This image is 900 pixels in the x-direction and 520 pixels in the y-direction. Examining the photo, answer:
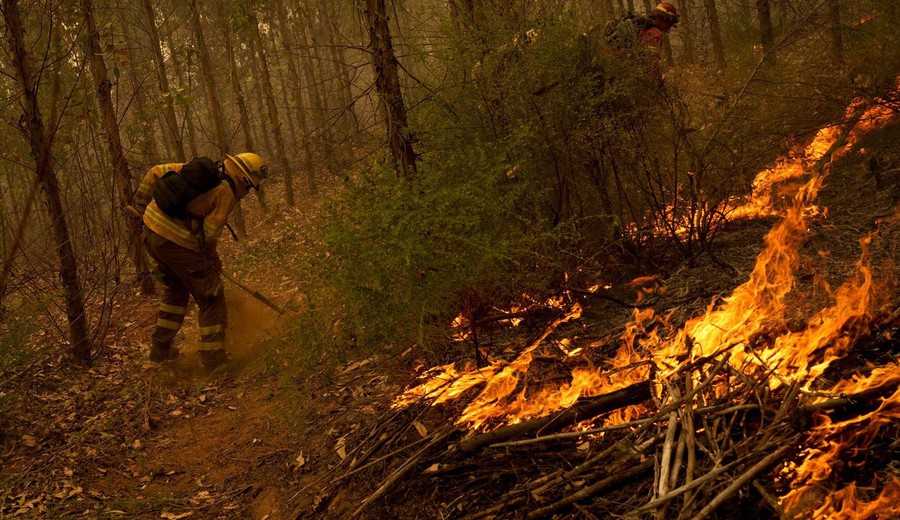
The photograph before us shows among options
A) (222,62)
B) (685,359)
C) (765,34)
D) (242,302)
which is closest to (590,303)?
(685,359)

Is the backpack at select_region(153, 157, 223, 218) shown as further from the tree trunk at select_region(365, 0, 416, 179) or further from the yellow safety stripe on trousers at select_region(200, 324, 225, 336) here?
the tree trunk at select_region(365, 0, 416, 179)

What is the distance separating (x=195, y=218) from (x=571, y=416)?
483 cm

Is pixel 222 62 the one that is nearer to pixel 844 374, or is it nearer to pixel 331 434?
pixel 331 434

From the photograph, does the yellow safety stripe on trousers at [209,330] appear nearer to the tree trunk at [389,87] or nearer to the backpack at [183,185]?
the backpack at [183,185]

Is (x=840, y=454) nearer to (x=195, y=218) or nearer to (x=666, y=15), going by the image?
(x=195, y=218)

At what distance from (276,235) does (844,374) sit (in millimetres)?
11834

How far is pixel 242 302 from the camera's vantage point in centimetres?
842

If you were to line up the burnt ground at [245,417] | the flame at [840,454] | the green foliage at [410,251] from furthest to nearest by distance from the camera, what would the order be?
the burnt ground at [245,417], the green foliage at [410,251], the flame at [840,454]

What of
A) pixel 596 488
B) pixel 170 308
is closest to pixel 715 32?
pixel 170 308

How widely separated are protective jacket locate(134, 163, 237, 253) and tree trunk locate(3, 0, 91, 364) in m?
0.79

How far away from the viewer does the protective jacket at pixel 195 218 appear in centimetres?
638

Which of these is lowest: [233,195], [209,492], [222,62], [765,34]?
[209,492]

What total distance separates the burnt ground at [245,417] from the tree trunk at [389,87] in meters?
1.63

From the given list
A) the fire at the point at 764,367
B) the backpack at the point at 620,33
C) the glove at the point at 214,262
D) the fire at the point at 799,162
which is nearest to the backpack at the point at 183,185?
the glove at the point at 214,262
